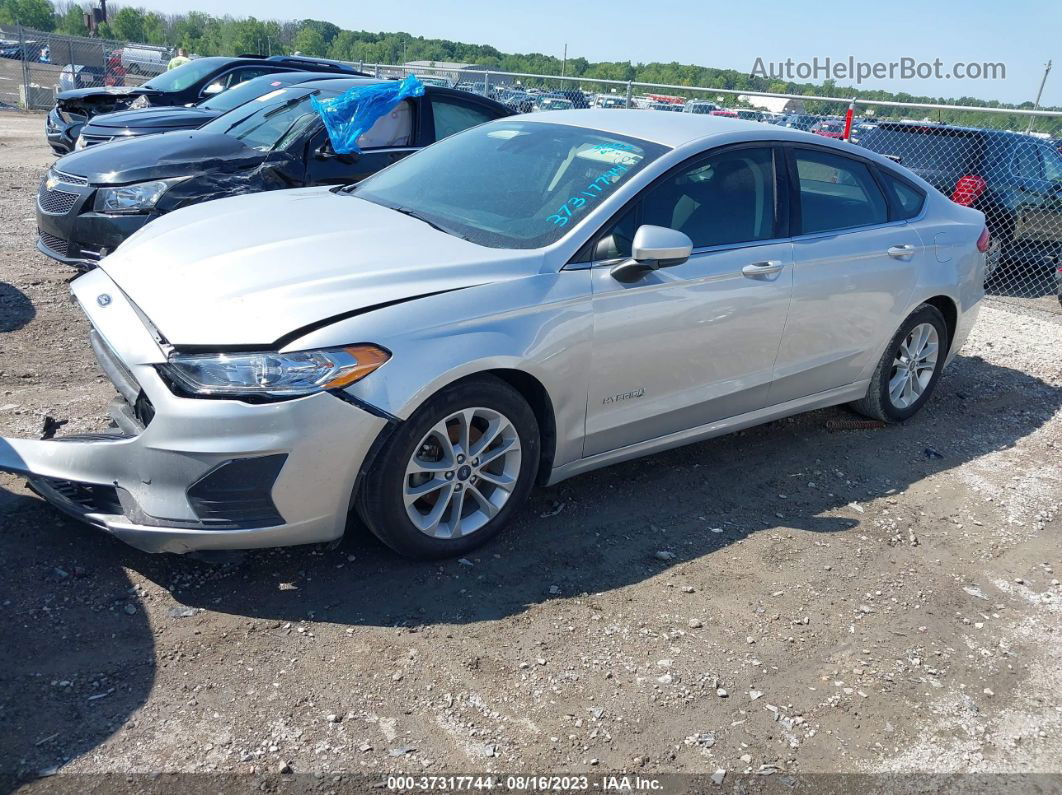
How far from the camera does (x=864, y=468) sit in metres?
5.16

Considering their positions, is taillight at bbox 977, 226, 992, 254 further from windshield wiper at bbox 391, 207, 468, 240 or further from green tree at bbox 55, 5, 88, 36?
green tree at bbox 55, 5, 88, 36

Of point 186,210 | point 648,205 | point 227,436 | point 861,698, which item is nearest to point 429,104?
point 186,210

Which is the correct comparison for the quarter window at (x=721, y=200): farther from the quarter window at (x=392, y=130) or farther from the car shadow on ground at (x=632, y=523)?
the quarter window at (x=392, y=130)

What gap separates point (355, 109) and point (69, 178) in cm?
219

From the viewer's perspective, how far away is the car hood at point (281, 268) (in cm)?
323

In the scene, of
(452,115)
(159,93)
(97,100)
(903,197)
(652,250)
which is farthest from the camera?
(97,100)

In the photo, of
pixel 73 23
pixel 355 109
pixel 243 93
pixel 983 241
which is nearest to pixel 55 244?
pixel 355 109

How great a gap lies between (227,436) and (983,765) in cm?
273

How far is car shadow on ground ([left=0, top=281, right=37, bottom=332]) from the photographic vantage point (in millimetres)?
6078

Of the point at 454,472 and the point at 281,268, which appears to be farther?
the point at 454,472

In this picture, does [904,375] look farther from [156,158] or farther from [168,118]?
[168,118]

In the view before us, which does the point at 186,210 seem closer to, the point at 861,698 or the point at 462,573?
the point at 462,573

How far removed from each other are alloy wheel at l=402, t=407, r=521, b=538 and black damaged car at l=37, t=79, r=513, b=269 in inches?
131

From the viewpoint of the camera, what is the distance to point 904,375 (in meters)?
5.67
